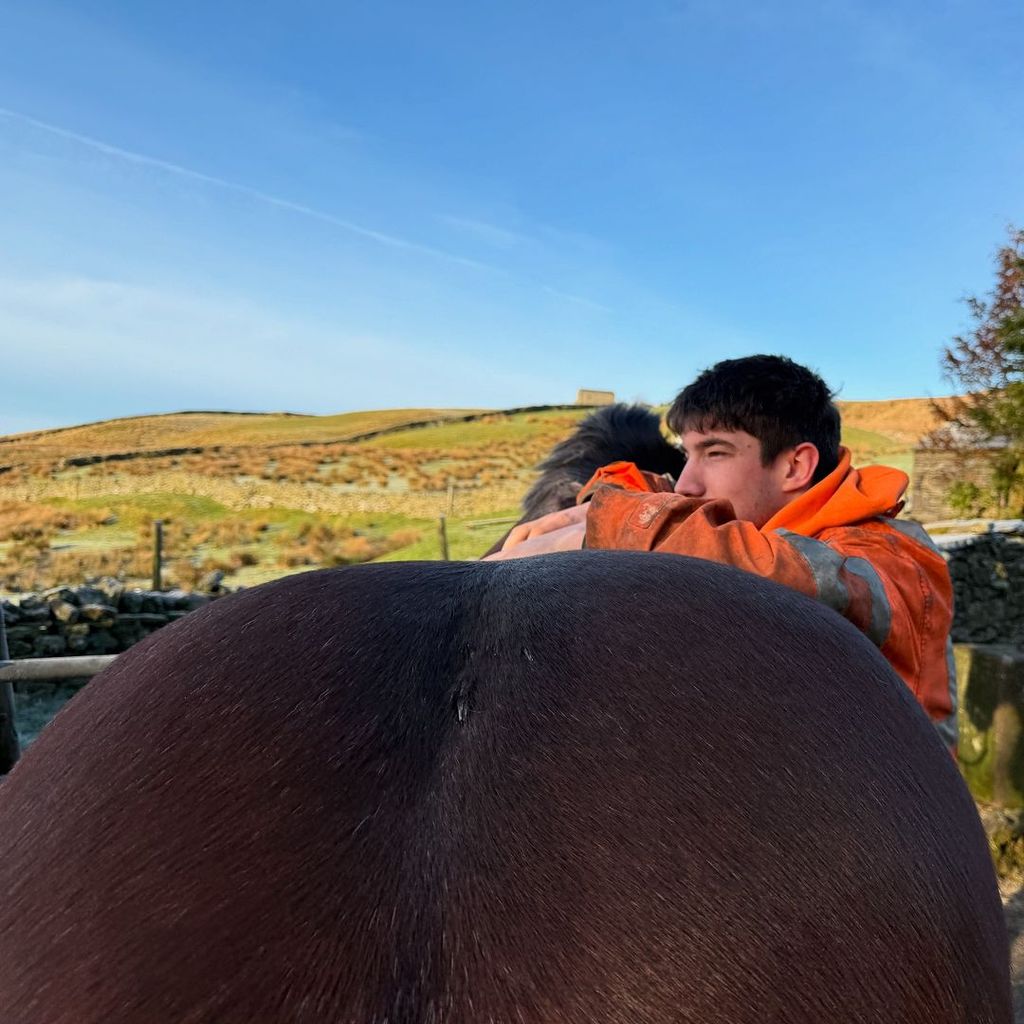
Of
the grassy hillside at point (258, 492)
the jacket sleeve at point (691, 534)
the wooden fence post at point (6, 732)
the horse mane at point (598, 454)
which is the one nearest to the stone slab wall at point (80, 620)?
the grassy hillside at point (258, 492)

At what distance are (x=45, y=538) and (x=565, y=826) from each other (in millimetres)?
24199

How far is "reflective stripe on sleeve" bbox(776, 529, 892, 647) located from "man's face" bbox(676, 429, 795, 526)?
0.28m

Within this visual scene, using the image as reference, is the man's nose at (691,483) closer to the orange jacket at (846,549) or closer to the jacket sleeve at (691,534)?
the orange jacket at (846,549)

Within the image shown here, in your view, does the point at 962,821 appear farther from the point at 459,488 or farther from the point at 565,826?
the point at 459,488

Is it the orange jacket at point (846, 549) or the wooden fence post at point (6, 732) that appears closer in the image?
the orange jacket at point (846, 549)

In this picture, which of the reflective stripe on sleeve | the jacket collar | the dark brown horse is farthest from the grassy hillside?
the dark brown horse

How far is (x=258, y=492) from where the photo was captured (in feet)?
102

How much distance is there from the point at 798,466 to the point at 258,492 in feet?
103

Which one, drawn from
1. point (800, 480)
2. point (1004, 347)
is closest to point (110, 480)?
point (1004, 347)

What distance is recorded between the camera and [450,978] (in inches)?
23.0

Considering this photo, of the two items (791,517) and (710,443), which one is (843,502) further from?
(710,443)

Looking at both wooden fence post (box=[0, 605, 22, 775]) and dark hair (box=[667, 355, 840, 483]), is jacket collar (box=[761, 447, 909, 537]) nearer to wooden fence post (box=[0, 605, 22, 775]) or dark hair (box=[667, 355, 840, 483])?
dark hair (box=[667, 355, 840, 483])

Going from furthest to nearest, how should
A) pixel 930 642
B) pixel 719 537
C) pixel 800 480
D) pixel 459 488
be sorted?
1. pixel 459 488
2. pixel 800 480
3. pixel 930 642
4. pixel 719 537

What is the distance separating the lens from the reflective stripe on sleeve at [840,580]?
1.14 meters
